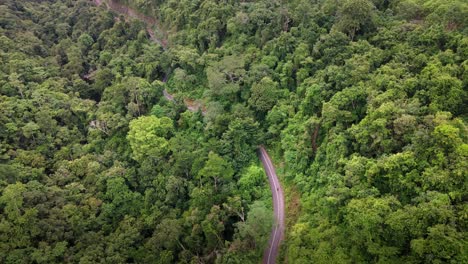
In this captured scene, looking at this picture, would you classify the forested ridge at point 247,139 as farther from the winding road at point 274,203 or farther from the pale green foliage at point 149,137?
the winding road at point 274,203

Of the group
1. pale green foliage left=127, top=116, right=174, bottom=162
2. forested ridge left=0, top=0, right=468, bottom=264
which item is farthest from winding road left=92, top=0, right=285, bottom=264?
pale green foliage left=127, top=116, right=174, bottom=162

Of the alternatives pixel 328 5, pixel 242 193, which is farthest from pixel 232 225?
pixel 328 5

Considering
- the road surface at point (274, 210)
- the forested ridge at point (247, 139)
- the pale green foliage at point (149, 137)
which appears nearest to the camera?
the forested ridge at point (247, 139)

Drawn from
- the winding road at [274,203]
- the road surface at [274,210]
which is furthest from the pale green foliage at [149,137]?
the road surface at [274,210]

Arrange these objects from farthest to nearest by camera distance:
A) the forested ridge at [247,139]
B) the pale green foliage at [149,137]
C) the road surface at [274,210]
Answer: the pale green foliage at [149,137] < the road surface at [274,210] < the forested ridge at [247,139]

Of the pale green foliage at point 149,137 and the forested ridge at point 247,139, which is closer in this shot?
the forested ridge at point 247,139

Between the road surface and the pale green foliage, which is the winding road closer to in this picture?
the road surface
